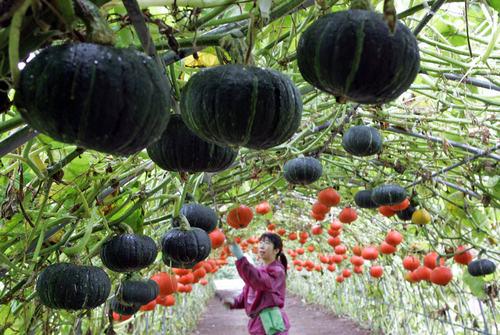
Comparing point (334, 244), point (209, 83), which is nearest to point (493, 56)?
point (209, 83)

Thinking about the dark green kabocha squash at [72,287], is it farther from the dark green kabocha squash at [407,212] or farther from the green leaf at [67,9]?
the dark green kabocha squash at [407,212]

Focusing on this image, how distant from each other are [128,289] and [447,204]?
Answer: 14.8ft

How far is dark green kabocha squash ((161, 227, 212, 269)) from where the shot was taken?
2.65m

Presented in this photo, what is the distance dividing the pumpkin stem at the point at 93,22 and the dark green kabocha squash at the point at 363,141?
3246 millimetres

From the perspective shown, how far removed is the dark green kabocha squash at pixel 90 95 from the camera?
0.89m

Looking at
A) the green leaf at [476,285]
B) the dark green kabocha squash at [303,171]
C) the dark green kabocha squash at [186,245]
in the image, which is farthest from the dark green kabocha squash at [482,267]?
the dark green kabocha squash at [186,245]

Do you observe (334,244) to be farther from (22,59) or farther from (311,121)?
(22,59)

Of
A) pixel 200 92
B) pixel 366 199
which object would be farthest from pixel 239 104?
pixel 366 199

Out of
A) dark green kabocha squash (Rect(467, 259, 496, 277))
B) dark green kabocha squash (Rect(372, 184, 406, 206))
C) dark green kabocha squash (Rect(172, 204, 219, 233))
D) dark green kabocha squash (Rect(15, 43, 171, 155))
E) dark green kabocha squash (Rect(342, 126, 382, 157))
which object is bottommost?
dark green kabocha squash (Rect(467, 259, 496, 277))

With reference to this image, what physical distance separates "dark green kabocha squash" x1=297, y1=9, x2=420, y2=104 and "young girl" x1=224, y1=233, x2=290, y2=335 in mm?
4603

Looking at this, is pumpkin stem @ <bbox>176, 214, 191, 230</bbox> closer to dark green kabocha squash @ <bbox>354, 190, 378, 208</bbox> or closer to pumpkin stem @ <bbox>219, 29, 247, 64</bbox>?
pumpkin stem @ <bbox>219, 29, 247, 64</bbox>

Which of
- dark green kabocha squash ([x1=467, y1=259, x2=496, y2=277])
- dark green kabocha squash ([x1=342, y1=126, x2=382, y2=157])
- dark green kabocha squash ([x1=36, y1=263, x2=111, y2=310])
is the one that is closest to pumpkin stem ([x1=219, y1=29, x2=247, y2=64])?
dark green kabocha squash ([x1=36, y1=263, x2=111, y2=310])

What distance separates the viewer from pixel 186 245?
266 centimetres

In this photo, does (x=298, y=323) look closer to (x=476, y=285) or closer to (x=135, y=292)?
(x=476, y=285)
